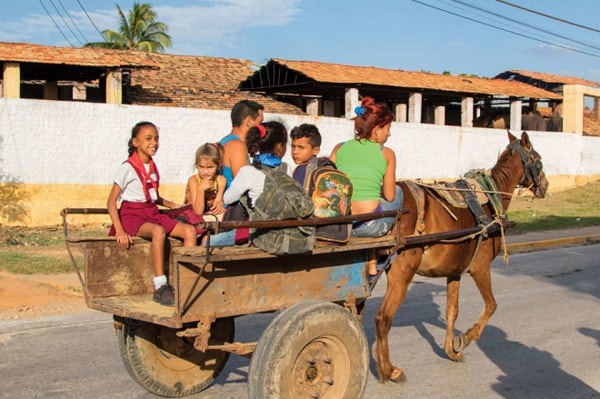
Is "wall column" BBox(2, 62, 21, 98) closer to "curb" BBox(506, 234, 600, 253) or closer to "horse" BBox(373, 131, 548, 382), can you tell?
"curb" BBox(506, 234, 600, 253)

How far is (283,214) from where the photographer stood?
15.5ft

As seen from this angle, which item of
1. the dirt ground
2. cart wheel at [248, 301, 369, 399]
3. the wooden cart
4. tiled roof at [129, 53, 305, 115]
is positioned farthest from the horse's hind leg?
tiled roof at [129, 53, 305, 115]

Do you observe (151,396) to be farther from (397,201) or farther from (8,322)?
(8,322)

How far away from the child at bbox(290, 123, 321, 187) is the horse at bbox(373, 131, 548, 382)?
0.85 meters

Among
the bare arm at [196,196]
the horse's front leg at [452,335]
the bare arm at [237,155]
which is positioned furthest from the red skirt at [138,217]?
the horse's front leg at [452,335]

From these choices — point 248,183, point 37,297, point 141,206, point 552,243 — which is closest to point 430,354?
point 248,183

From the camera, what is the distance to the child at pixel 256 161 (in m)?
5.10

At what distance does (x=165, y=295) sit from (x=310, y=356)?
1.05 m

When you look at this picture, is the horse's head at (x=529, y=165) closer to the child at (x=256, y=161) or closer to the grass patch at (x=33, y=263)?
the child at (x=256, y=161)

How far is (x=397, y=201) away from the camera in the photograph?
20.6ft

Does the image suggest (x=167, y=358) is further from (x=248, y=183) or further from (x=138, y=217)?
(x=248, y=183)

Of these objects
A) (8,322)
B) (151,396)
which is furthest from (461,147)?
(151,396)

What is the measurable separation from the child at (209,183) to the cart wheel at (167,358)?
0.85 m

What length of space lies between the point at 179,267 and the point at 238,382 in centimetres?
214
